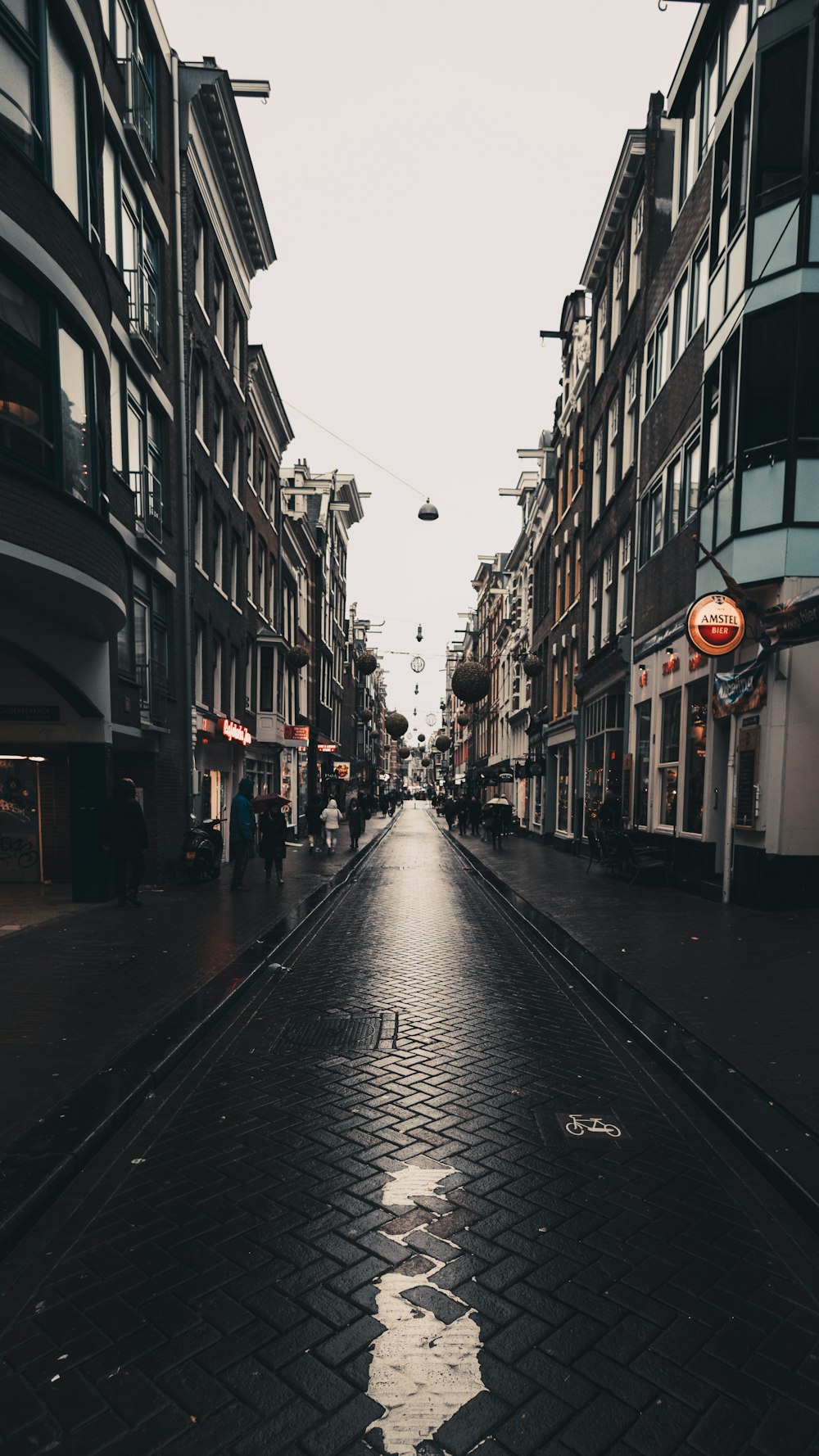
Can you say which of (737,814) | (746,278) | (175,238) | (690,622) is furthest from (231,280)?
(737,814)

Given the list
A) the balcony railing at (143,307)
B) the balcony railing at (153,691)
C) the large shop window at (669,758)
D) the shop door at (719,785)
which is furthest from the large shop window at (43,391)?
the large shop window at (669,758)

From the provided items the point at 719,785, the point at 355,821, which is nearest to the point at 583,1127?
the point at 719,785

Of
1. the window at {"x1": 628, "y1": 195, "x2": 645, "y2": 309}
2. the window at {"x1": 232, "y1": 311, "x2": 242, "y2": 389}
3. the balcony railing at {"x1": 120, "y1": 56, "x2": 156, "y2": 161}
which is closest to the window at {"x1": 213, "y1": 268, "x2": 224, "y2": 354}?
the window at {"x1": 232, "y1": 311, "x2": 242, "y2": 389}

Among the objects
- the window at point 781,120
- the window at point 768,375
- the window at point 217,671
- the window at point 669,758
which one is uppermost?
the window at point 781,120

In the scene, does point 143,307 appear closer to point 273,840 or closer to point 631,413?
point 273,840

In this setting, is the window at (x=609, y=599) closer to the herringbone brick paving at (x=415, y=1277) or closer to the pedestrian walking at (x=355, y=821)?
the pedestrian walking at (x=355, y=821)

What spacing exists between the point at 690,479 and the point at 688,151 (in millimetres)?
6723

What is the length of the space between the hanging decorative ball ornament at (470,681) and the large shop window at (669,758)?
1157 centimetres

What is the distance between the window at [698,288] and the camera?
589 inches

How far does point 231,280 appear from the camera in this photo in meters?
22.6

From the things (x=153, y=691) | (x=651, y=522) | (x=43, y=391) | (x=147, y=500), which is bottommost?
(x=153, y=691)

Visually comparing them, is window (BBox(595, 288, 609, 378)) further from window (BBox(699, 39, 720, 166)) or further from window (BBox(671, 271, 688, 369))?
window (BBox(699, 39, 720, 166))

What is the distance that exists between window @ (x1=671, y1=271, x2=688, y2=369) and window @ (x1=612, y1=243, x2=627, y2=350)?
525 cm

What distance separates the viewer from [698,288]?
50.6 feet
